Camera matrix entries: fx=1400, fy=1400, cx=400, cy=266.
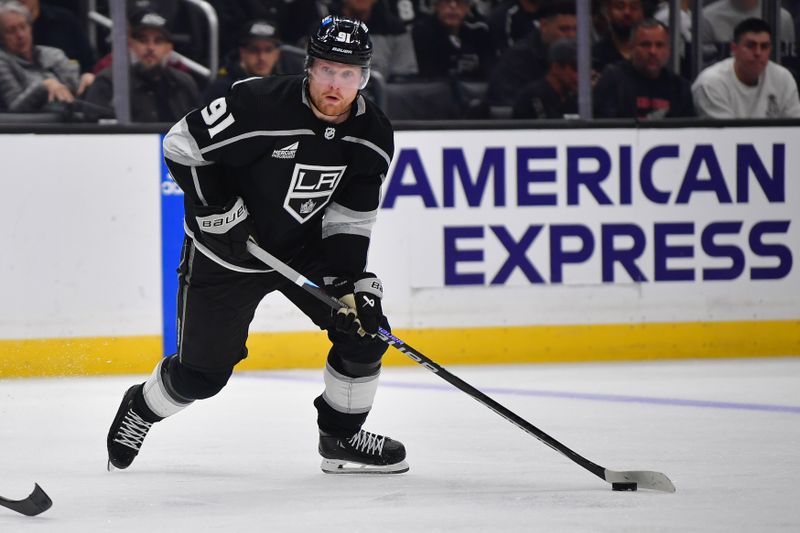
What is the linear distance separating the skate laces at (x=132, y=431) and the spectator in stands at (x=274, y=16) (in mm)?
2434

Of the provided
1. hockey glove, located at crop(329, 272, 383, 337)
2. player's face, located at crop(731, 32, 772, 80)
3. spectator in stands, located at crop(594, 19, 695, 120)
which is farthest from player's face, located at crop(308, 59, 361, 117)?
player's face, located at crop(731, 32, 772, 80)

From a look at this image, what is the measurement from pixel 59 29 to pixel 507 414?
9.40 ft

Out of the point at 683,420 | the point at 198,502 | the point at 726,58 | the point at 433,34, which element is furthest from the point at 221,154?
the point at 726,58

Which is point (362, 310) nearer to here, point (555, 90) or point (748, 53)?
point (555, 90)

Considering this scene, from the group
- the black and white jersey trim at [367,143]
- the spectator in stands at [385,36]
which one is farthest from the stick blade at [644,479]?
the spectator in stands at [385,36]

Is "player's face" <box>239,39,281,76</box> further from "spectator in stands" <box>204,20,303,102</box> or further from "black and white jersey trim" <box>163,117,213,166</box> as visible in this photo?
"black and white jersey trim" <box>163,117,213,166</box>

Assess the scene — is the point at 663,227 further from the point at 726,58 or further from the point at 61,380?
the point at 61,380

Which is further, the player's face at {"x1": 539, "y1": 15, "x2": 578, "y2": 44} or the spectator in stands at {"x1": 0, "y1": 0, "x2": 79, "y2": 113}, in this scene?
the player's face at {"x1": 539, "y1": 15, "x2": 578, "y2": 44}

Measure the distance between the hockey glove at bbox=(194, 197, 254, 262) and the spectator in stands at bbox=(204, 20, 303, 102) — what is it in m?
2.37

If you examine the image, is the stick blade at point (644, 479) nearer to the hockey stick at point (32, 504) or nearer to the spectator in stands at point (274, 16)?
the hockey stick at point (32, 504)

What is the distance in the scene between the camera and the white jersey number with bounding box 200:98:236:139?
126 inches

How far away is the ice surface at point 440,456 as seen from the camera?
2.84m

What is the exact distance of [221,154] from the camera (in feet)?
10.6

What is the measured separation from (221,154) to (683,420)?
5.73 ft
